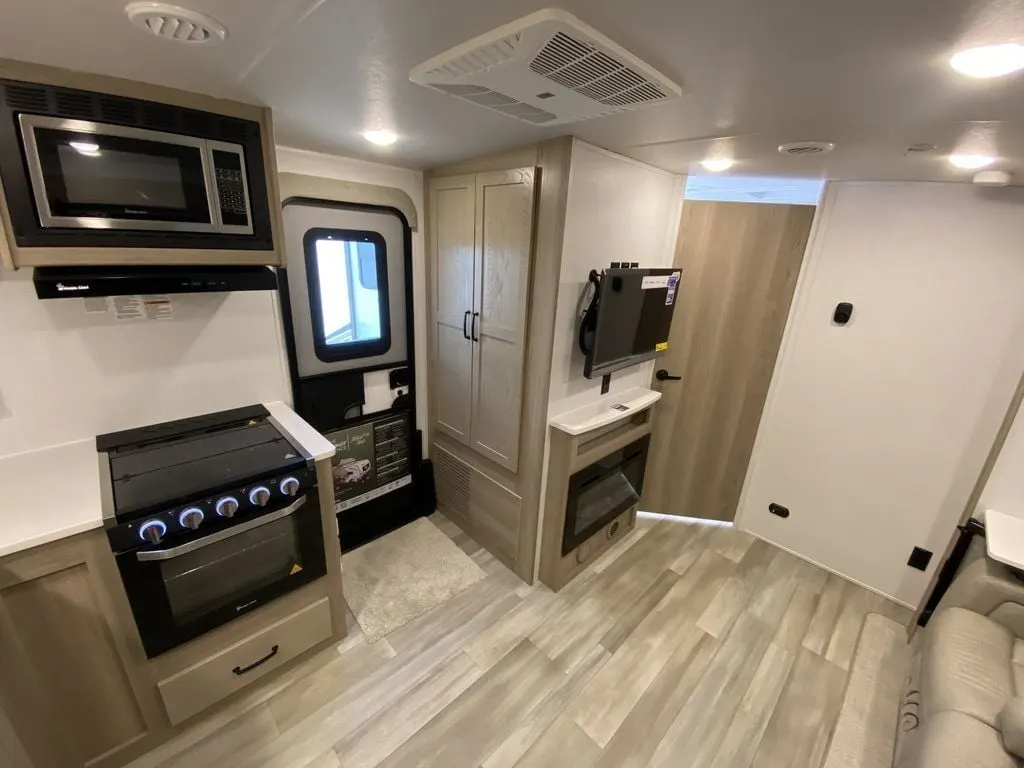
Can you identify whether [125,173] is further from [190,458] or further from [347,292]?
[347,292]

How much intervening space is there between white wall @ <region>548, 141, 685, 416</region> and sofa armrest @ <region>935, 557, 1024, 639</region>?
69.5 inches

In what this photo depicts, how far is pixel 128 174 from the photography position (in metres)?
1.31

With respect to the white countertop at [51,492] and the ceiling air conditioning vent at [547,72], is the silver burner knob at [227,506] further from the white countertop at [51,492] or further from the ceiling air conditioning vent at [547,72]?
the ceiling air conditioning vent at [547,72]

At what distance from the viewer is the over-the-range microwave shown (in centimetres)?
116

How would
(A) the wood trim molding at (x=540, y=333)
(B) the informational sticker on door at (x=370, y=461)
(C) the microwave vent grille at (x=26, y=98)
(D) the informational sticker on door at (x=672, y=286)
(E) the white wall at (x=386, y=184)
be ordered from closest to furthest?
(C) the microwave vent grille at (x=26, y=98)
(A) the wood trim molding at (x=540, y=333)
(E) the white wall at (x=386, y=184)
(D) the informational sticker on door at (x=672, y=286)
(B) the informational sticker on door at (x=370, y=461)

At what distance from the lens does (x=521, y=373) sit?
2182 millimetres

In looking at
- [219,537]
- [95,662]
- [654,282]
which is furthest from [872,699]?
[95,662]

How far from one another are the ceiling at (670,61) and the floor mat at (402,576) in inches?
90.3

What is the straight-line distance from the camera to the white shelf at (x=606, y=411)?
2.14 meters

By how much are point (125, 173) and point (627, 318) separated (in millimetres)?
2064

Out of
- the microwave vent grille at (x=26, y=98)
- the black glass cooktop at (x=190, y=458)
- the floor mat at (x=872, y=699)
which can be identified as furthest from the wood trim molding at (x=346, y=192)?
the floor mat at (x=872, y=699)

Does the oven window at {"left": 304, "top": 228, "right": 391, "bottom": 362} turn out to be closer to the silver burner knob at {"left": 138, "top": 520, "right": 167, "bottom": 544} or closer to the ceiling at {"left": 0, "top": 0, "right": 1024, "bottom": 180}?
the ceiling at {"left": 0, "top": 0, "right": 1024, "bottom": 180}

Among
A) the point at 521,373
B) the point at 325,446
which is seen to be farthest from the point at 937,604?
the point at 325,446

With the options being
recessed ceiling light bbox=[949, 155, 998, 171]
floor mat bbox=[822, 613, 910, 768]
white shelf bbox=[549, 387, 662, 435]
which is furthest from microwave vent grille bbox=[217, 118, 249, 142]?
floor mat bbox=[822, 613, 910, 768]
